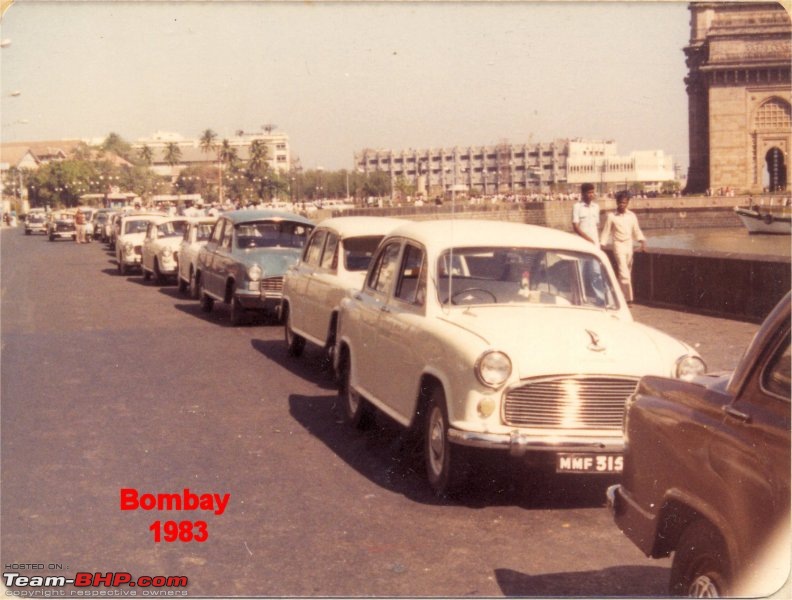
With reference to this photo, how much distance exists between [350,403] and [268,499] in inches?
88.3

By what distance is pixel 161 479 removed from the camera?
711cm

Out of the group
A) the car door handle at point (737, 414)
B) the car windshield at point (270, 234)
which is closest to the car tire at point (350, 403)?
the car door handle at point (737, 414)

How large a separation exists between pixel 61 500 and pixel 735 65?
276 feet

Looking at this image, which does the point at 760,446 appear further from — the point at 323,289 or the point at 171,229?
the point at 171,229

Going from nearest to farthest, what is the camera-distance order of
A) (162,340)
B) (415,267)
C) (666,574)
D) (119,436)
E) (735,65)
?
(666,574) < (415,267) < (119,436) < (162,340) < (735,65)

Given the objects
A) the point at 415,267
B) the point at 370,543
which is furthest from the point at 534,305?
the point at 370,543

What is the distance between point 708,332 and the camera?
14.0 m

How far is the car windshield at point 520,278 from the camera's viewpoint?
7.52 meters

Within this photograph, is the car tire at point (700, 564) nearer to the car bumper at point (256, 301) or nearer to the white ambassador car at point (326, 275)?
the white ambassador car at point (326, 275)

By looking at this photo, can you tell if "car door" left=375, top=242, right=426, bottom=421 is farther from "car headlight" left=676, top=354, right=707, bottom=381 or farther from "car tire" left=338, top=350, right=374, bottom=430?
"car headlight" left=676, top=354, right=707, bottom=381

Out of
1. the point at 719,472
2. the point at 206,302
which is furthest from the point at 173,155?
the point at 719,472

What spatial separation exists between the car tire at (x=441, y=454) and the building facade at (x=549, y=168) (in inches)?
1489

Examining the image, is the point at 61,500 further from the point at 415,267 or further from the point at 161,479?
the point at 415,267

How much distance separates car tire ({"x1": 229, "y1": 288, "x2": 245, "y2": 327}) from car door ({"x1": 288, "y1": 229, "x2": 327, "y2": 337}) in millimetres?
3132
